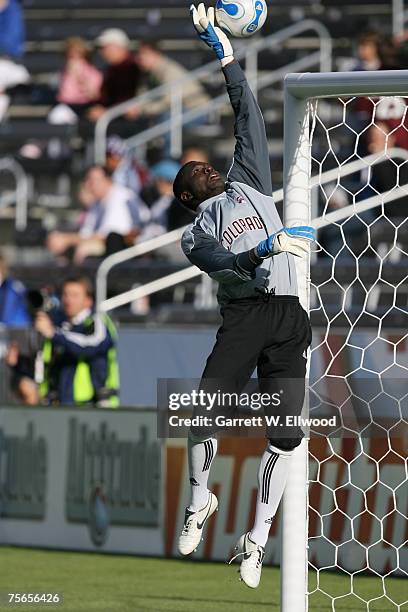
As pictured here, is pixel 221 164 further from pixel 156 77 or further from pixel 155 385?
pixel 155 385

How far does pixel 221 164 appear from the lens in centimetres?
1453

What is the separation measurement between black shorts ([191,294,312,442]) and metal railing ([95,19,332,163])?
869 centimetres

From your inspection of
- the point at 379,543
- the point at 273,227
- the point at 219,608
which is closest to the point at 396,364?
the point at 379,543

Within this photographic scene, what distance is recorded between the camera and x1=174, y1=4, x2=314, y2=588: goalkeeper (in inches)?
239

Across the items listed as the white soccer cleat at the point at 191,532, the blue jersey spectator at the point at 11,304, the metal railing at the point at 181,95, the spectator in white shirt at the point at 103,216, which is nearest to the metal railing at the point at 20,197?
the metal railing at the point at 181,95

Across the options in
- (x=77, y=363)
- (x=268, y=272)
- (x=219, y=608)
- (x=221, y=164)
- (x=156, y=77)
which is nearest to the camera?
(x=268, y=272)

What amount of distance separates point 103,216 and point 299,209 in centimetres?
699

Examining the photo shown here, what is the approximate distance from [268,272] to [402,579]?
10.5 ft

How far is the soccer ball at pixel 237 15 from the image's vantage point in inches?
247

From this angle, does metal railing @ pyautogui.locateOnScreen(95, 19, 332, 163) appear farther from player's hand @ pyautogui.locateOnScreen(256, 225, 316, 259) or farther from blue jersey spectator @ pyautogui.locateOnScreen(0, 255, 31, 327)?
player's hand @ pyautogui.locateOnScreen(256, 225, 316, 259)

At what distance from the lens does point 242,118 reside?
6242mm

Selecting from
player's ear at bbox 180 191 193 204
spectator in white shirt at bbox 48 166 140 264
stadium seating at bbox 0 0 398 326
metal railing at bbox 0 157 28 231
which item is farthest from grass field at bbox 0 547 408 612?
metal railing at bbox 0 157 28 231

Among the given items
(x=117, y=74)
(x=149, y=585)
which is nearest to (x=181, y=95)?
(x=117, y=74)

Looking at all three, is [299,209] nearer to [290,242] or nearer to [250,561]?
[290,242]
